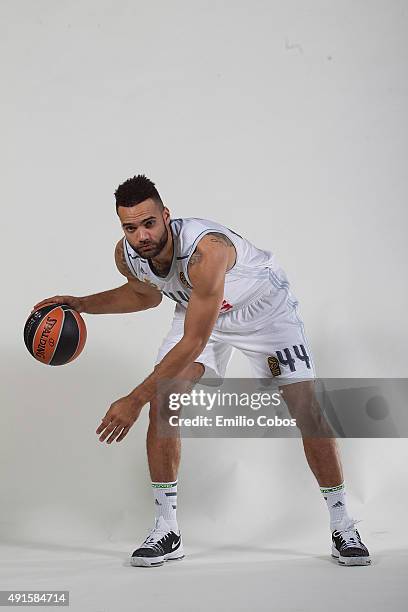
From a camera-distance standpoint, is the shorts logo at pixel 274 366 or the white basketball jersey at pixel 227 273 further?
the shorts logo at pixel 274 366

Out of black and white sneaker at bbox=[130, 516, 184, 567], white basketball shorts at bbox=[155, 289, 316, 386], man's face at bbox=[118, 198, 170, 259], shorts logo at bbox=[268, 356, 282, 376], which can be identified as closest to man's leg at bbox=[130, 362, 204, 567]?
black and white sneaker at bbox=[130, 516, 184, 567]

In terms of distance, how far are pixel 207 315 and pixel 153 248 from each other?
34 centimetres

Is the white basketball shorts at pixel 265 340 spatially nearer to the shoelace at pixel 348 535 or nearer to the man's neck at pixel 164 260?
the man's neck at pixel 164 260

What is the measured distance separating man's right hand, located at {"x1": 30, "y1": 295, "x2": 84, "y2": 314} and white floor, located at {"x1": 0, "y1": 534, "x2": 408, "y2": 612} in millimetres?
874

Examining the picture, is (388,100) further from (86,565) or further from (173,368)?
(86,565)

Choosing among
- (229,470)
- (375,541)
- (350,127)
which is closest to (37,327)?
(229,470)

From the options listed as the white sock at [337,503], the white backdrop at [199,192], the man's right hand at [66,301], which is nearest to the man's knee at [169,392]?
the man's right hand at [66,301]

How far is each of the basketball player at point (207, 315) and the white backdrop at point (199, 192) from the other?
2.00ft

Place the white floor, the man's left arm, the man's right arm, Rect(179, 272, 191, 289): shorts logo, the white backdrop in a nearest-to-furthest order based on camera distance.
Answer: the white floor
the man's left arm
Rect(179, 272, 191, 289): shorts logo
the man's right arm
the white backdrop

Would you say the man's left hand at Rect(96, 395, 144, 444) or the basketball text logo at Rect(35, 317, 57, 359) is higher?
A: the basketball text logo at Rect(35, 317, 57, 359)

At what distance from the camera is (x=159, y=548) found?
3262 mm

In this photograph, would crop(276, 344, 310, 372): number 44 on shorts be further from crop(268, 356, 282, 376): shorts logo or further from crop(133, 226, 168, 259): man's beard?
crop(133, 226, 168, 259): man's beard

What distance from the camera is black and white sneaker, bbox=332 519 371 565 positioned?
3160 millimetres

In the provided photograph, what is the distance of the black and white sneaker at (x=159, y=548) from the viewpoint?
10.5ft
